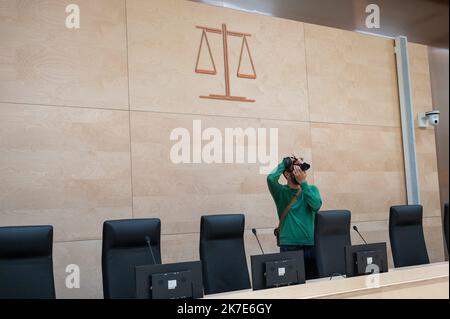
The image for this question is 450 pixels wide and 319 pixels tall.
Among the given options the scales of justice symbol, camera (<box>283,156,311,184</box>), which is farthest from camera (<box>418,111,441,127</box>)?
camera (<box>283,156,311,184</box>)

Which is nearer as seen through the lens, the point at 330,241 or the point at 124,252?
the point at 124,252

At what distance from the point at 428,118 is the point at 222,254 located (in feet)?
12.9

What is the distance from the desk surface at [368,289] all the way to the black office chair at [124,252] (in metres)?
0.79

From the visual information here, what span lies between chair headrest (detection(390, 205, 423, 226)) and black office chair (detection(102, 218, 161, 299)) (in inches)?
87.4

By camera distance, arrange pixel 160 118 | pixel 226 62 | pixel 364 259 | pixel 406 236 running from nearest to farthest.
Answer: pixel 364 259 → pixel 406 236 → pixel 160 118 → pixel 226 62

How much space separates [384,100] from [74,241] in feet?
13.7

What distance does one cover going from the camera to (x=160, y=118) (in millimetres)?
5148

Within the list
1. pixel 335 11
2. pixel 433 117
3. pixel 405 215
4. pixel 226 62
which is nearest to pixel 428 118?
pixel 433 117

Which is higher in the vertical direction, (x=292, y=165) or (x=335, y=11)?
(x=335, y=11)

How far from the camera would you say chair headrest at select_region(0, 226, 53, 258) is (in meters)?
3.21

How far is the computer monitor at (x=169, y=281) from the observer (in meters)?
2.82

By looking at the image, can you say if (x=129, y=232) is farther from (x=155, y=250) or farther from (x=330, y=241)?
(x=330, y=241)

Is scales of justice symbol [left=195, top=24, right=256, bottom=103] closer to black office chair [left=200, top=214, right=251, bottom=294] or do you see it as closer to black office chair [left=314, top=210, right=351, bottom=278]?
black office chair [left=200, top=214, right=251, bottom=294]
